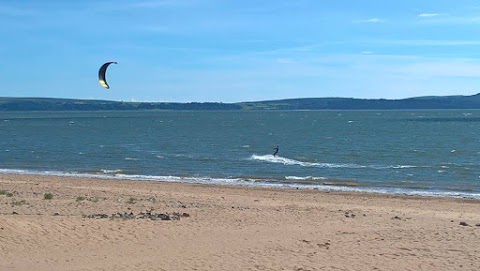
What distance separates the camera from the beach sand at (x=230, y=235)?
12.3 metres

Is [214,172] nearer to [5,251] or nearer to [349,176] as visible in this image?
[349,176]

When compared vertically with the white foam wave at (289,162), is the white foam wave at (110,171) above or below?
below

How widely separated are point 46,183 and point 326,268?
20.8 meters

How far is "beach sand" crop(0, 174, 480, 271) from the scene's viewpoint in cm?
1232

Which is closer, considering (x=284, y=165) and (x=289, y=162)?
(x=284, y=165)

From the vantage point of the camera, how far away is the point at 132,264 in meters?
12.1

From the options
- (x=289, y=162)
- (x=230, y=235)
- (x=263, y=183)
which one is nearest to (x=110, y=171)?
(x=263, y=183)

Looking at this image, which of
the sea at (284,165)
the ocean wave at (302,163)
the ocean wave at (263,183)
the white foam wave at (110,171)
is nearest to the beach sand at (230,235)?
the ocean wave at (263,183)

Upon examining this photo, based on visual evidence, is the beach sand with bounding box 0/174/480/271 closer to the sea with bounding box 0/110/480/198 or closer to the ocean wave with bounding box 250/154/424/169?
the sea with bounding box 0/110/480/198

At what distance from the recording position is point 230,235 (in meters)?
15.1

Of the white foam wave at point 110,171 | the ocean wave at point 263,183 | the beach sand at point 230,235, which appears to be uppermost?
the beach sand at point 230,235

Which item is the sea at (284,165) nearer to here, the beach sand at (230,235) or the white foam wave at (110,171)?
the white foam wave at (110,171)

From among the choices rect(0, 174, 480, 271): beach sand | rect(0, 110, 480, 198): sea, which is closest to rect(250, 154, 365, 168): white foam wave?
rect(0, 110, 480, 198): sea

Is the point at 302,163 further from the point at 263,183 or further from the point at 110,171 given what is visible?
the point at 110,171
